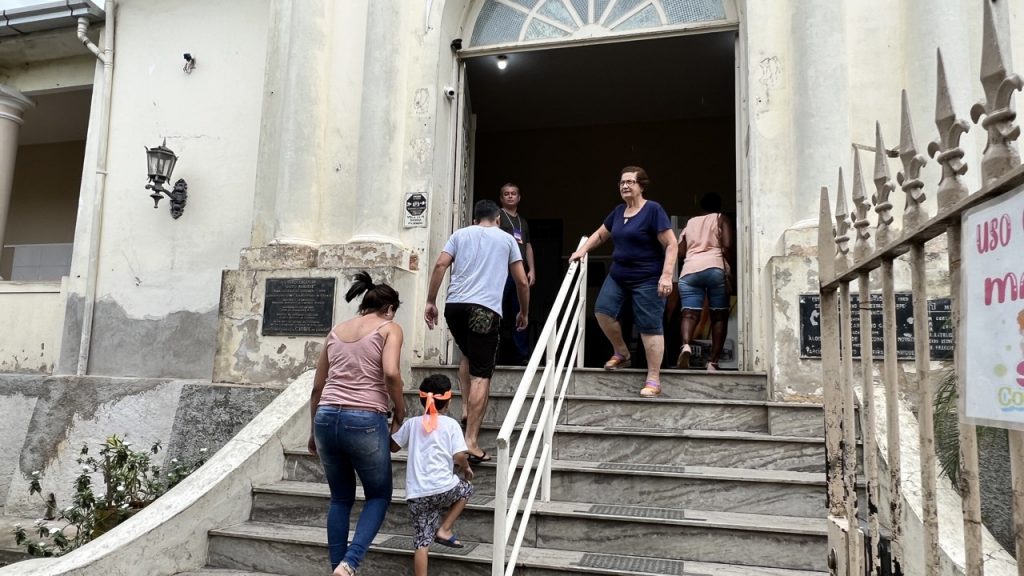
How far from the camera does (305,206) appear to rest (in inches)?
259

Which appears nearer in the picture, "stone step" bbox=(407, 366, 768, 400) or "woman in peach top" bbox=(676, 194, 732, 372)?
"stone step" bbox=(407, 366, 768, 400)

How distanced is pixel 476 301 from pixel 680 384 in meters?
1.76

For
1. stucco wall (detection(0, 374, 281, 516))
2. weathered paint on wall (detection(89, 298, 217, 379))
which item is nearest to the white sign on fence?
stucco wall (detection(0, 374, 281, 516))

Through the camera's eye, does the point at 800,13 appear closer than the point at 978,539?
No

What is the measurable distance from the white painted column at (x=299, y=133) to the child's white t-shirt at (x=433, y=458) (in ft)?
10.7

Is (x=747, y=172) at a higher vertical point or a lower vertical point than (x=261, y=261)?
higher

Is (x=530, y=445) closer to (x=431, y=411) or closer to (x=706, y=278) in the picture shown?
(x=431, y=411)

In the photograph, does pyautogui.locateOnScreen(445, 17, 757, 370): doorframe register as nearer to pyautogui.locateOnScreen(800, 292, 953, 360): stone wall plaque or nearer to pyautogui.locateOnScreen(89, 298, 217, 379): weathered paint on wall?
pyautogui.locateOnScreen(800, 292, 953, 360): stone wall plaque

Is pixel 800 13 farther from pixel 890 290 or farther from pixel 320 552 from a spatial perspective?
pixel 320 552

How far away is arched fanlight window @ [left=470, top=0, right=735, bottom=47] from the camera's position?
21.6 feet

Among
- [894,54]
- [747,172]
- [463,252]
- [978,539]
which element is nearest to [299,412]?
[463,252]

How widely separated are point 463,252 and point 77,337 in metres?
5.82

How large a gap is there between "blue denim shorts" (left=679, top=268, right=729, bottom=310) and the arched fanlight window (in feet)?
7.90

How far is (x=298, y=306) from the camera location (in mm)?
6191
